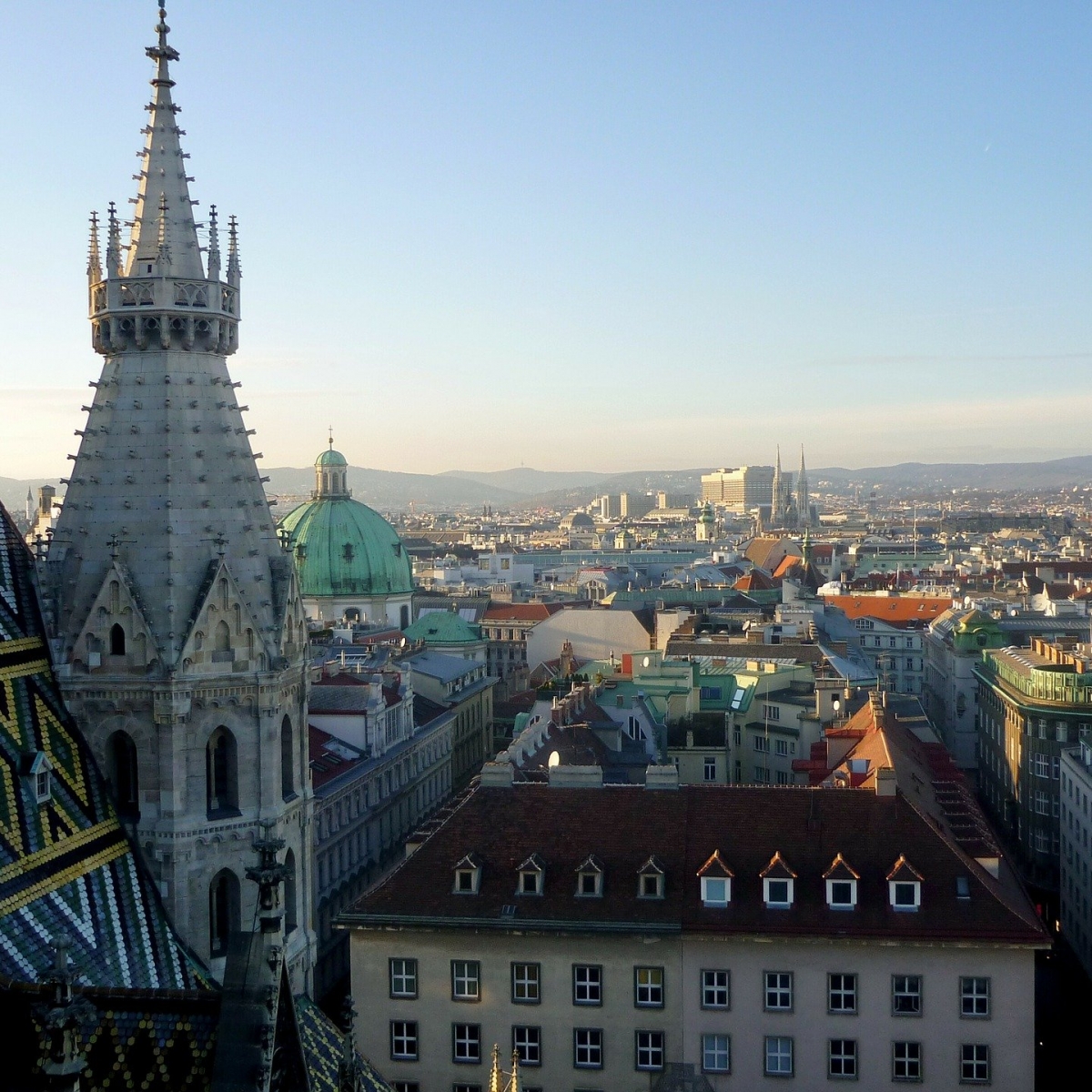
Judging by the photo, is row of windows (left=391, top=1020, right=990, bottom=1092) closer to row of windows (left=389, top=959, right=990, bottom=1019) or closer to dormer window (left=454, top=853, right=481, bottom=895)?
row of windows (left=389, top=959, right=990, bottom=1019)

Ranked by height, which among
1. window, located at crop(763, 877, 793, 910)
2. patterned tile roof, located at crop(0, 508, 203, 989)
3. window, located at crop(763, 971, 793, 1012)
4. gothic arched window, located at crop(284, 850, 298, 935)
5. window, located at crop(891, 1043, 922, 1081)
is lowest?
window, located at crop(891, 1043, 922, 1081)

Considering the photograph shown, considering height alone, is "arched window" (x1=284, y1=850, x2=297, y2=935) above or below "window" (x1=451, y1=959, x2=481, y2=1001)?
above

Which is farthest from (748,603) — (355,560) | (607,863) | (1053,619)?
(607,863)

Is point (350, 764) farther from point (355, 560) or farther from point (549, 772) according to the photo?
point (355, 560)

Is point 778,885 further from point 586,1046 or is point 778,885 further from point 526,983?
point 526,983

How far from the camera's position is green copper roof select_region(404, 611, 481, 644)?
467 feet

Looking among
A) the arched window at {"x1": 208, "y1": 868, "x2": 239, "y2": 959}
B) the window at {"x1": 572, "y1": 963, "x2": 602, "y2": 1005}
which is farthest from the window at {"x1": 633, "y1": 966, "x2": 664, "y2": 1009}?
the arched window at {"x1": 208, "y1": 868, "x2": 239, "y2": 959}

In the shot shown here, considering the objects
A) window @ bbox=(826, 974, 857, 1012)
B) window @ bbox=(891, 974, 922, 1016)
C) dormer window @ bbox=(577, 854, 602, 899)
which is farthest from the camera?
dormer window @ bbox=(577, 854, 602, 899)

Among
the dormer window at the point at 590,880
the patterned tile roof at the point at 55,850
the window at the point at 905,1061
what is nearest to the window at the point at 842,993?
the window at the point at 905,1061

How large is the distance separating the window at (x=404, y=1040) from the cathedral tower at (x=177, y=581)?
17.5m

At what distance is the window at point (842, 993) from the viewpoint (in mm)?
47781

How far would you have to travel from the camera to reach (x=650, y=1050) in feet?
159

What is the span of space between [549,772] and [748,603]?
381ft

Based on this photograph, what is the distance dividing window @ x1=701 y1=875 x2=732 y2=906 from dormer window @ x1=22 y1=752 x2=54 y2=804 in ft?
85.2
